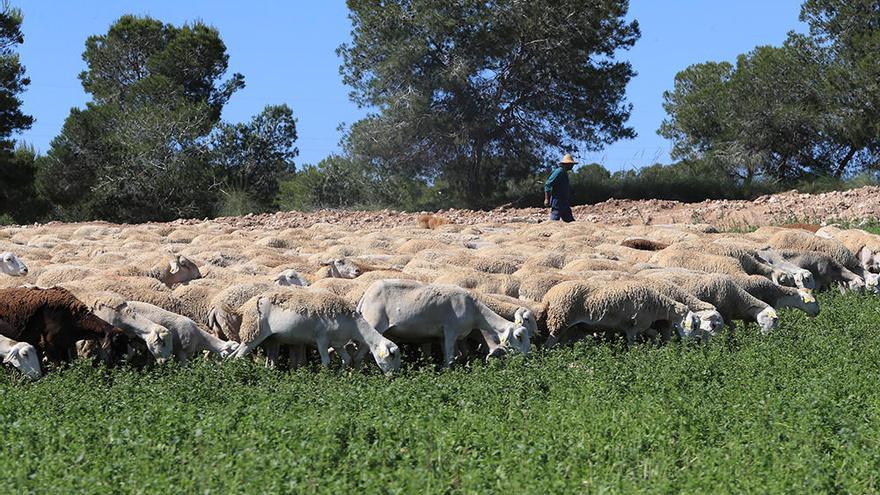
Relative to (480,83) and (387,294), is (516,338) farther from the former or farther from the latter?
(480,83)

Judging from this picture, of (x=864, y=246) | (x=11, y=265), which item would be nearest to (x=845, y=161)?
(x=864, y=246)

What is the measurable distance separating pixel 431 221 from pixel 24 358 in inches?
639

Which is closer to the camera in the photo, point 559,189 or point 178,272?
point 178,272

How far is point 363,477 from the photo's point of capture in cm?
729

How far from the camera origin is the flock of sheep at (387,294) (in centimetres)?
1234

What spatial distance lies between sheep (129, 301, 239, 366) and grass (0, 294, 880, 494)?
2.02 feet

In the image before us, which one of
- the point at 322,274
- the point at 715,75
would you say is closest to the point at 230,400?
the point at 322,274

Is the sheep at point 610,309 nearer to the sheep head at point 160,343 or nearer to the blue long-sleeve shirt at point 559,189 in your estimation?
the sheep head at point 160,343

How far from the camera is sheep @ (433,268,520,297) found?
48.4ft

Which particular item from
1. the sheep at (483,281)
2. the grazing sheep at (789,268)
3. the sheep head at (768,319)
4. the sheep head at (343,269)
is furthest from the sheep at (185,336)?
the grazing sheep at (789,268)

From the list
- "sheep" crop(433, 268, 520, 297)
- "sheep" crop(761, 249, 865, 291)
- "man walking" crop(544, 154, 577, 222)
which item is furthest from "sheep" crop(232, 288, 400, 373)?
"man walking" crop(544, 154, 577, 222)

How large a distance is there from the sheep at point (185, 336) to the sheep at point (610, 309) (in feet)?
11.1

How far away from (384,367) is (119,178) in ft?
A: 104

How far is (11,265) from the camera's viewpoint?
16.4 meters
